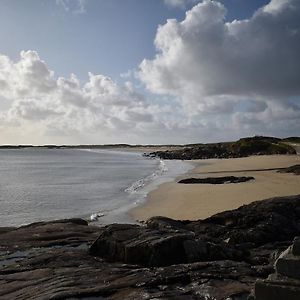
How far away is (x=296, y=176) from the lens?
1387 inches

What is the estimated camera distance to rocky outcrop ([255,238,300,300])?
5.19 metres

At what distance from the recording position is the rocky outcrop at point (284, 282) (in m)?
5.19

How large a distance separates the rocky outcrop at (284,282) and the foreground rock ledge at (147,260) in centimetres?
6

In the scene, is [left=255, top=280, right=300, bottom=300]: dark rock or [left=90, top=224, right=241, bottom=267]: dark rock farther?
[left=90, top=224, right=241, bottom=267]: dark rock

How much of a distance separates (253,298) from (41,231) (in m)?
8.67

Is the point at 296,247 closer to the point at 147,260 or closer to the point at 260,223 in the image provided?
the point at 147,260

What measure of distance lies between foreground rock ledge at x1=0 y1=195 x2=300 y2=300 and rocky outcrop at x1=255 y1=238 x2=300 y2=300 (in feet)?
0.19

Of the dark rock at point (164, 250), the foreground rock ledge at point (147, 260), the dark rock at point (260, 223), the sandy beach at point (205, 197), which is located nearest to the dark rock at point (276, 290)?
the foreground rock ledge at point (147, 260)

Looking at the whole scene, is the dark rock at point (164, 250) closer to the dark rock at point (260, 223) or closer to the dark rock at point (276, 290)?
the dark rock at point (260, 223)

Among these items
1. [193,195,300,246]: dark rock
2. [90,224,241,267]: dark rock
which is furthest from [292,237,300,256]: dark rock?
[193,195,300,246]: dark rock

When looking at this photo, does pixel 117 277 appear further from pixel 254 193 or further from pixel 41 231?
pixel 254 193

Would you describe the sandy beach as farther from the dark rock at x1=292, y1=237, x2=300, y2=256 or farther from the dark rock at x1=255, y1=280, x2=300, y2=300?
Result: the dark rock at x1=255, y1=280, x2=300, y2=300

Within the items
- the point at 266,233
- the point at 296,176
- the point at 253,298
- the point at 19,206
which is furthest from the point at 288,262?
the point at 296,176

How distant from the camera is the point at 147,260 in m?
8.70
